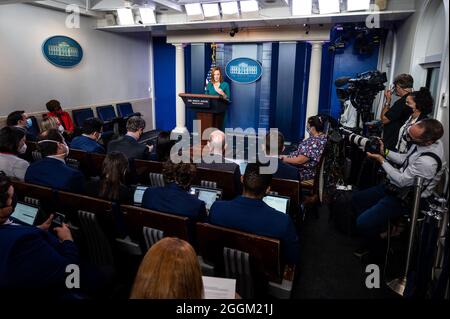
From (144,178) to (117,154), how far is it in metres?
0.72

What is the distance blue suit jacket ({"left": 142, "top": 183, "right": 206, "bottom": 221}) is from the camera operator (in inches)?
98.9

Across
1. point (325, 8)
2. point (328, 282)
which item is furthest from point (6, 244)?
point (325, 8)

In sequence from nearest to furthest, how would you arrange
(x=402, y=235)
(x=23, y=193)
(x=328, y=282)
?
(x=23, y=193) → (x=328, y=282) → (x=402, y=235)

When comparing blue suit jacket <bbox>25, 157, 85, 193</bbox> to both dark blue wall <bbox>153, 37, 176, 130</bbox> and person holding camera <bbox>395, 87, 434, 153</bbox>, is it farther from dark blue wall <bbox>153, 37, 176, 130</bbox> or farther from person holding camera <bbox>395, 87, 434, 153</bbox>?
dark blue wall <bbox>153, 37, 176, 130</bbox>

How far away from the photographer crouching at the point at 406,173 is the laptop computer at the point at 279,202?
835 mm

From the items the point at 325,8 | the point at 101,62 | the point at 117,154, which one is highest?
the point at 325,8

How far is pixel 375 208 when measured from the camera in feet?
8.18

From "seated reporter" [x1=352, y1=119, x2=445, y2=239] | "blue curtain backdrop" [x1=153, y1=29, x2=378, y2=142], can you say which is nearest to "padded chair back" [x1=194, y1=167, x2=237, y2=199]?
"seated reporter" [x1=352, y1=119, x2=445, y2=239]

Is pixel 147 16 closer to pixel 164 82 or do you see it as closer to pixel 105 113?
pixel 105 113

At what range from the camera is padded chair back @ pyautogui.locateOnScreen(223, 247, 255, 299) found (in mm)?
1564

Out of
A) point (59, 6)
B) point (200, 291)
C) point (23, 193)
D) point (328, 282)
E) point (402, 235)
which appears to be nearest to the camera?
point (200, 291)

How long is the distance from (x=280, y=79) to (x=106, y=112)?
403 cm

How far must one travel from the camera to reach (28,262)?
131 cm

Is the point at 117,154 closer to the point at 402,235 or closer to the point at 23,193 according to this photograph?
the point at 23,193
